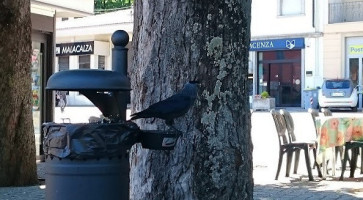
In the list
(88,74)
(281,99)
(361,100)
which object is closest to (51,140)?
(88,74)

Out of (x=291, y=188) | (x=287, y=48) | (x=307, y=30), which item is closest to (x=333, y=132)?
(x=291, y=188)

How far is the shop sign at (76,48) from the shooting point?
40438 millimetres

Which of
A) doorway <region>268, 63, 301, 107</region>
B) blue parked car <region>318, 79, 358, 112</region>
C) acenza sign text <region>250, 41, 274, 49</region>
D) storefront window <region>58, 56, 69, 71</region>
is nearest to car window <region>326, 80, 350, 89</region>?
blue parked car <region>318, 79, 358, 112</region>

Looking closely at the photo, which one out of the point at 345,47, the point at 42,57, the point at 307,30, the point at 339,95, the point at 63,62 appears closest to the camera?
the point at 42,57

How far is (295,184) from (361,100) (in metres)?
24.0

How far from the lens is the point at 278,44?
3512 cm

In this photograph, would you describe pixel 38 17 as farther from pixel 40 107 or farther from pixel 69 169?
pixel 69 169

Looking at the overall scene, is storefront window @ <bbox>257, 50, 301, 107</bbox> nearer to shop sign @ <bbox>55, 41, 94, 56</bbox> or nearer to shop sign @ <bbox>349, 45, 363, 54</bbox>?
shop sign @ <bbox>349, 45, 363, 54</bbox>

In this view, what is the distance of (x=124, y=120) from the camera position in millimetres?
3035

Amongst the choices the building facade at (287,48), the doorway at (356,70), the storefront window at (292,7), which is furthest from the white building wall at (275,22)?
the doorway at (356,70)

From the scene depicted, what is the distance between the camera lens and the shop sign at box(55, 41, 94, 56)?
133 feet

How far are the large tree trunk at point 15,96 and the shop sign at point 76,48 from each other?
31.9 meters

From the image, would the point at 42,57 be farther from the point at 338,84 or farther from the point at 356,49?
the point at 356,49

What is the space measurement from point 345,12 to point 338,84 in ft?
18.9
